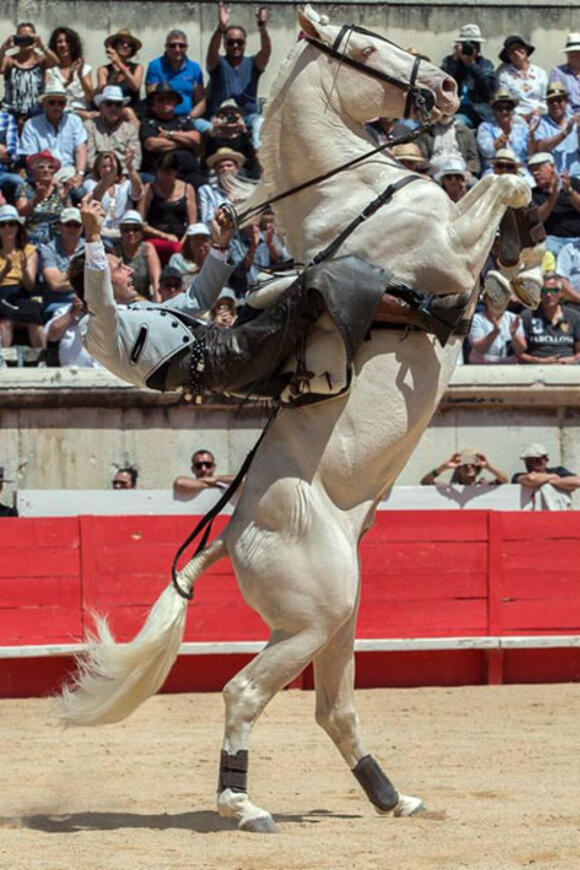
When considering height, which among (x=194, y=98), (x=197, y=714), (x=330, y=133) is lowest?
(x=197, y=714)

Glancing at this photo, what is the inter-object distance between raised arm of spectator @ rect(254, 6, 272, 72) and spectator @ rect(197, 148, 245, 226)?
1524 mm

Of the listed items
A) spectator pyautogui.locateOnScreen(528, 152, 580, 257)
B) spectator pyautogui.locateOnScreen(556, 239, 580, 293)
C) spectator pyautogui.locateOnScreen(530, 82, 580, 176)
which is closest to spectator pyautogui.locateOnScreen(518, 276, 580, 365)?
spectator pyautogui.locateOnScreen(556, 239, 580, 293)

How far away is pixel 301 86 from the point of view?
6297 mm

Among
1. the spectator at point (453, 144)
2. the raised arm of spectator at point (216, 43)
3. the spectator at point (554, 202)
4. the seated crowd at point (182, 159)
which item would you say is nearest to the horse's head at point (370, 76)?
the seated crowd at point (182, 159)

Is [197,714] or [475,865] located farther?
[197,714]

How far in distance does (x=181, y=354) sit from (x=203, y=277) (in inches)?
19.3

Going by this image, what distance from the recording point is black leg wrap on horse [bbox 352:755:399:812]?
644 centimetres

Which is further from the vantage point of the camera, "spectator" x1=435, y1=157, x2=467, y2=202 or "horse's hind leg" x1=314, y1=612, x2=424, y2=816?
"spectator" x1=435, y1=157, x2=467, y2=202

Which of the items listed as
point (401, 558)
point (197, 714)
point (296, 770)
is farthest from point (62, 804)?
point (401, 558)

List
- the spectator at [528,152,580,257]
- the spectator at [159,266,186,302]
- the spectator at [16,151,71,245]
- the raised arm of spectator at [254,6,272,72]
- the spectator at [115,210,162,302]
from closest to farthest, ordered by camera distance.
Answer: the spectator at [159,266,186,302], the spectator at [115,210,162,302], the spectator at [16,151,71,245], the spectator at [528,152,580,257], the raised arm of spectator at [254,6,272,72]

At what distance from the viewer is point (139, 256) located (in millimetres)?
12266

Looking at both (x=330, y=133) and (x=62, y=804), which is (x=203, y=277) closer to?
(x=330, y=133)

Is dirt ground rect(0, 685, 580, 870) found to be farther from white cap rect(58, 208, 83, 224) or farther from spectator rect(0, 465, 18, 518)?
white cap rect(58, 208, 83, 224)

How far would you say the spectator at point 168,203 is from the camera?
13.1 metres
